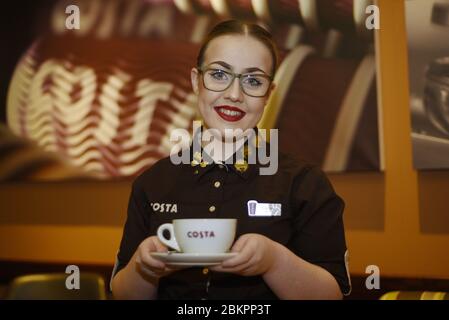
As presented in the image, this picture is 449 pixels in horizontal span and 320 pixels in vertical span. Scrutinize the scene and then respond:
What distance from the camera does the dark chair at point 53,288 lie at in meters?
1.22

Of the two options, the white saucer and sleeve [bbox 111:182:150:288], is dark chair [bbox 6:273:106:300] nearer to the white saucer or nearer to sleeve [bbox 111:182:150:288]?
sleeve [bbox 111:182:150:288]

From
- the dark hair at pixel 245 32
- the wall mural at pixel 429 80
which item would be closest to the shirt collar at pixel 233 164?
the dark hair at pixel 245 32

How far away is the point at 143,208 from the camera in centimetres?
98

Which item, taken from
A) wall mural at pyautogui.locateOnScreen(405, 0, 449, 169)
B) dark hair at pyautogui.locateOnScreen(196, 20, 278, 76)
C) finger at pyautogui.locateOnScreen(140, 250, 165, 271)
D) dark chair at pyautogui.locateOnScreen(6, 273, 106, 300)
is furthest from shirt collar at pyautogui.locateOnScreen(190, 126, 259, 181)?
wall mural at pyautogui.locateOnScreen(405, 0, 449, 169)

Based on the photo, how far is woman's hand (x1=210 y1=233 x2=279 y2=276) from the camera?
713mm

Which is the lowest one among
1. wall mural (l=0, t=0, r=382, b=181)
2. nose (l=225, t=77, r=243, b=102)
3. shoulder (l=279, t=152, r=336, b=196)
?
shoulder (l=279, t=152, r=336, b=196)

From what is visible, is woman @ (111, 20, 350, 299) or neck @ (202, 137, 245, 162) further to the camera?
neck @ (202, 137, 245, 162)

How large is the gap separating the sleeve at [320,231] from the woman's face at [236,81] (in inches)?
5.2

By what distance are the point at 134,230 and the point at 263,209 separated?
0.20 metres

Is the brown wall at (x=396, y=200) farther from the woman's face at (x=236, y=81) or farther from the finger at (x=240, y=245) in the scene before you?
the finger at (x=240, y=245)

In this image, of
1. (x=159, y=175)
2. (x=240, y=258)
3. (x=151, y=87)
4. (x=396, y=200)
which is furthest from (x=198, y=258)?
(x=151, y=87)

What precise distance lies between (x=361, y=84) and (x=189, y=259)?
1.20m

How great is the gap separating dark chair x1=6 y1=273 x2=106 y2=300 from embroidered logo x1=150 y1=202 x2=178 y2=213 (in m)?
0.34

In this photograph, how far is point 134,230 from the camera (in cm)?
97
